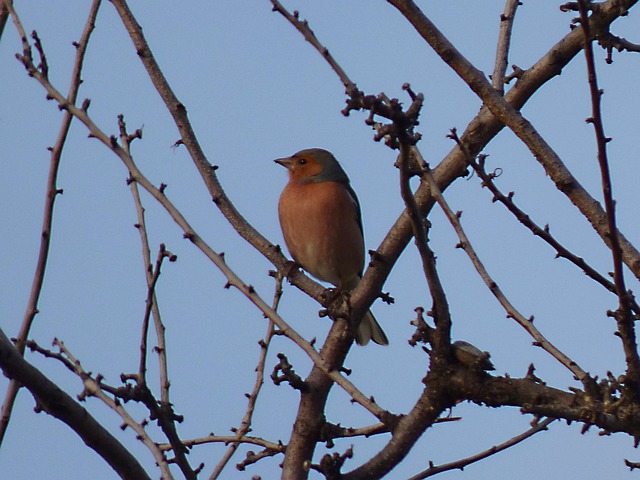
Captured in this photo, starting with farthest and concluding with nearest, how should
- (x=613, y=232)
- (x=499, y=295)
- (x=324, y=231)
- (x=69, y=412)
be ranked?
(x=324, y=231) → (x=499, y=295) → (x=69, y=412) → (x=613, y=232)

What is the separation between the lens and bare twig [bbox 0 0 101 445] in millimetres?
3361

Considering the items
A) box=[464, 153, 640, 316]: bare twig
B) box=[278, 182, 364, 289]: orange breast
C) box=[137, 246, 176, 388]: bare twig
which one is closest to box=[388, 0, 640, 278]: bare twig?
box=[464, 153, 640, 316]: bare twig

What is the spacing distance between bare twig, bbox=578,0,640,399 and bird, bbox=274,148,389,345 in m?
3.74

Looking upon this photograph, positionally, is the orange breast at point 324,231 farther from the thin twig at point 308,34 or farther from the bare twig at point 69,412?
the bare twig at point 69,412

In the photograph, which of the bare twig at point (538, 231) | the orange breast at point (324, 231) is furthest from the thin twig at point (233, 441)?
the orange breast at point (324, 231)

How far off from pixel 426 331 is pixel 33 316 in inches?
59.2

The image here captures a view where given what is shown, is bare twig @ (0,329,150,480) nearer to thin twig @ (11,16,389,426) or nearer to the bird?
thin twig @ (11,16,389,426)

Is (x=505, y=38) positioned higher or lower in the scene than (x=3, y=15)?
lower

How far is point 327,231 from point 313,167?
80 cm

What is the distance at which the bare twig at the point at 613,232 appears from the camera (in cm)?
238

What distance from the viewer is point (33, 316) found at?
11.5 ft

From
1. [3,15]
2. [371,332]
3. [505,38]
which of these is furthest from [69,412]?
[371,332]

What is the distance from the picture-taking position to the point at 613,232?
2520mm

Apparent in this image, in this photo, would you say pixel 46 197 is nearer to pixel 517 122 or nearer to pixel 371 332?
pixel 517 122
